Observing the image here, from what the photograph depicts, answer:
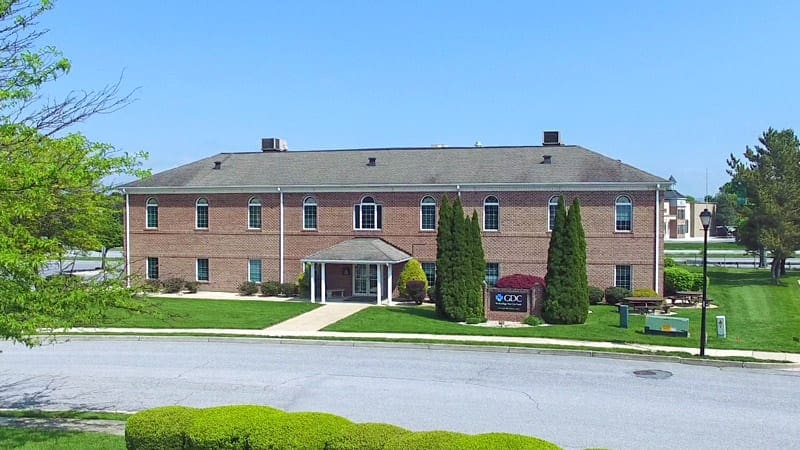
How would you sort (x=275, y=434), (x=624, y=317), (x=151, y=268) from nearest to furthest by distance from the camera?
(x=275, y=434) < (x=624, y=317) < (x=151, y=268)

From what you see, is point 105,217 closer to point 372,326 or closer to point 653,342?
point 372,326

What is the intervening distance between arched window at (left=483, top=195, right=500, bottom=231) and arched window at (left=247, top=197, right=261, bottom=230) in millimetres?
11946

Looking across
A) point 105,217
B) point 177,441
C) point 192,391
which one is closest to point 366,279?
point 192,391

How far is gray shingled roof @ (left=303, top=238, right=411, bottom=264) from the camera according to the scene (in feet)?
112

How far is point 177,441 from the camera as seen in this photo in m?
9.97

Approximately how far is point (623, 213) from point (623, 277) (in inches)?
119

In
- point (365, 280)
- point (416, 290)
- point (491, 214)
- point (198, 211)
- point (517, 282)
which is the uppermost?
point (198, 211)

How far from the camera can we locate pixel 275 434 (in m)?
9.52

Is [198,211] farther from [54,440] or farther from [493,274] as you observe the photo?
[54,440]

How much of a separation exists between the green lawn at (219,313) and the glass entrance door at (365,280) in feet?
12.9

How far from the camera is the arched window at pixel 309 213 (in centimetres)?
3750

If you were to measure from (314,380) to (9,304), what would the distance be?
9.24 m

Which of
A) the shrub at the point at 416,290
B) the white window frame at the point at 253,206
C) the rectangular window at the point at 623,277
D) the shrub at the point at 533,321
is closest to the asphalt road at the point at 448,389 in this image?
the shrub at the point at 533,321

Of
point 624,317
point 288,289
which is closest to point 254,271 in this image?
point 288,289
